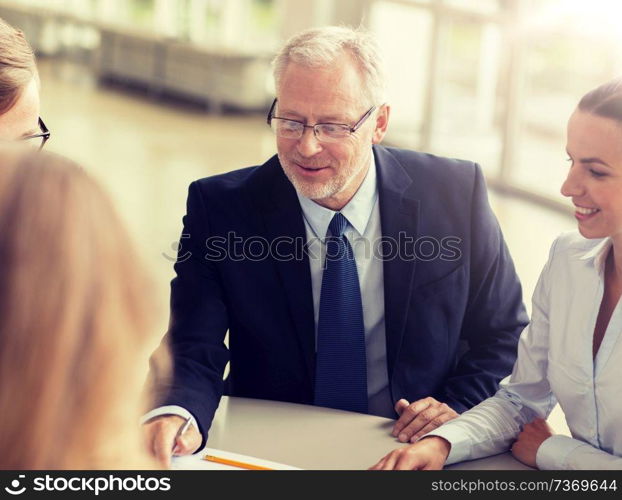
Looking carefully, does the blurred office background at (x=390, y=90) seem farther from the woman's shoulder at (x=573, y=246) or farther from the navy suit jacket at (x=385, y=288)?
the woman's shoulder at (x=573, y=246)

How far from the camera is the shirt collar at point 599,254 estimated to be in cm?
184

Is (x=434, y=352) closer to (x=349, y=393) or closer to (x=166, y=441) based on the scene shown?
(x=349, y=393)

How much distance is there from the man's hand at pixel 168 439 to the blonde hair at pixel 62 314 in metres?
0.68

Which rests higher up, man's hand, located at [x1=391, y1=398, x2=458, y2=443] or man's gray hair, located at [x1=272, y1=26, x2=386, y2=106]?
man's gray hair, located at [x1=272, y1=26, x2=386, y2=106]

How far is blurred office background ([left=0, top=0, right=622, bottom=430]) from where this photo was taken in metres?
6.80

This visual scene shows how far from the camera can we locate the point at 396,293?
221 centimetres

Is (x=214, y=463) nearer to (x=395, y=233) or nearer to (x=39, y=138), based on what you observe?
(x=395, y=233)

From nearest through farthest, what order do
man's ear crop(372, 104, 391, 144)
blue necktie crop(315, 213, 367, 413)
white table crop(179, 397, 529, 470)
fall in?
1. white table crop(179, 397, 529, 470)
2. blue necktie crop(315, 213, 367, 413)
3. man's ear crop(372, 104, 391, 144)

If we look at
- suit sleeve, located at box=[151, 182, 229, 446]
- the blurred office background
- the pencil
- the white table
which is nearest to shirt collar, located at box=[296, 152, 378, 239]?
suit sleeve, located at box=[151, 182, 229, 446]

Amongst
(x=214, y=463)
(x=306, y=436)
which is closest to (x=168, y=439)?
(x=214, y=463)

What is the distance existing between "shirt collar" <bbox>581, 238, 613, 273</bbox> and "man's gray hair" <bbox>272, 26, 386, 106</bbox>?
2.36ft

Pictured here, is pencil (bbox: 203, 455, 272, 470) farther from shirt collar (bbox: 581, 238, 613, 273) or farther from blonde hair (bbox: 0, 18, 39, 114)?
blonde hair (bbox: 0, 18, 39, 114)

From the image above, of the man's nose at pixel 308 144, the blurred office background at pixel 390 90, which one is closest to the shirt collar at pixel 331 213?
the man's nose at pixel 308 144
